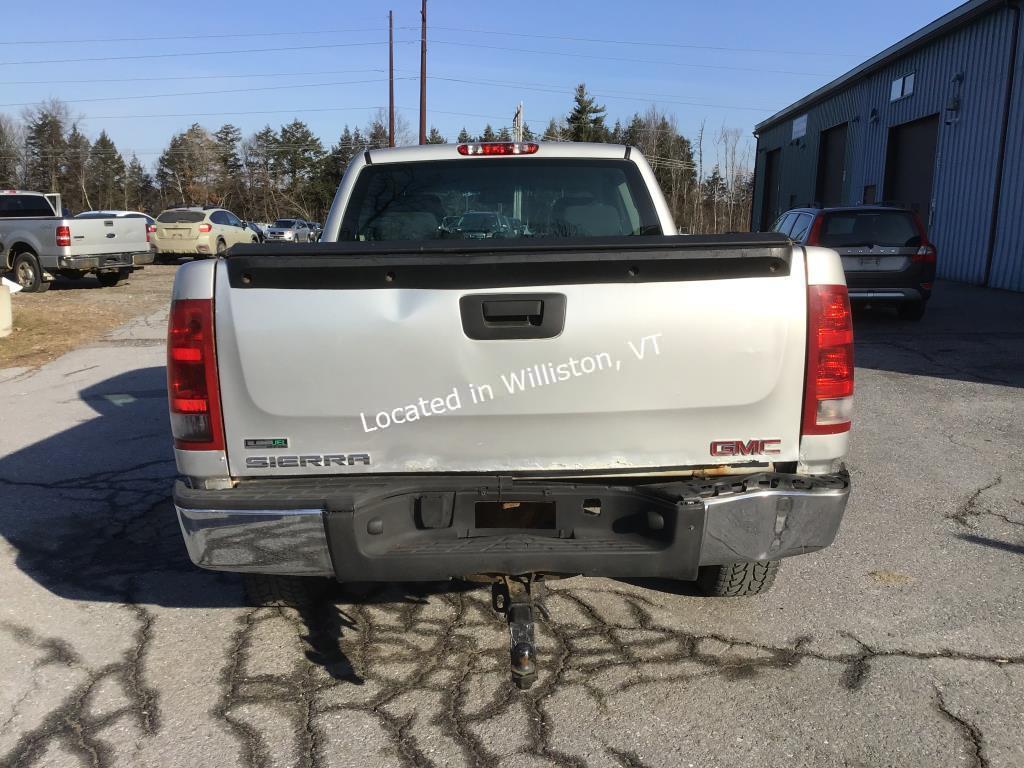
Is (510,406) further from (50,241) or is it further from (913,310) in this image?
(50,241)

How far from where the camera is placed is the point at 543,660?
327 centimetres

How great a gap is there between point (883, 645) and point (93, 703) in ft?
9.84

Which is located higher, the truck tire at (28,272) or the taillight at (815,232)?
the taillight at (815,232)

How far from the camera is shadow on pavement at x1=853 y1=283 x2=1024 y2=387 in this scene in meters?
9.33

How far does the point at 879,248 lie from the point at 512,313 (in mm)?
10646

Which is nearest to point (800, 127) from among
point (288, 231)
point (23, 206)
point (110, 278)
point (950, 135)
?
point (950, 135)

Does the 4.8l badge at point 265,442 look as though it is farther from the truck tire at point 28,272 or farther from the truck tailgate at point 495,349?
the truck tire at point 28,272

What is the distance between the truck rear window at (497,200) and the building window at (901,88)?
20380 millimetres

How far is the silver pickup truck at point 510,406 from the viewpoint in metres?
2.74

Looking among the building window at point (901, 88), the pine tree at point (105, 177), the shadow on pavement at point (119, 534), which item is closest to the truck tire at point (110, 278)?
the shadow on pavement at point (119, 534)

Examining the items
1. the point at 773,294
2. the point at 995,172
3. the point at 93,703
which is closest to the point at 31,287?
the point at 93,703

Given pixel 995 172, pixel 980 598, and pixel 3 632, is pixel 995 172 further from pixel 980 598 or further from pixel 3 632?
pixel 3 632

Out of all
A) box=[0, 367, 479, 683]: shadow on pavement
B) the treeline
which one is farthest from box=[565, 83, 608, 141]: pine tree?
box=[0, 367, 479, 683]: shadow on pavement

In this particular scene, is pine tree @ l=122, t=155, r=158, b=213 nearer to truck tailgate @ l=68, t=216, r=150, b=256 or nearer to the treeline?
the treeline
